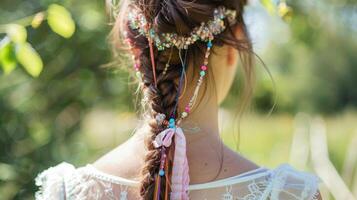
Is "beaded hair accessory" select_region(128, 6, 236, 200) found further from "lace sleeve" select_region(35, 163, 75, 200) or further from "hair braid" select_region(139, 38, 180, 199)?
"lace sleeve" select_region(35, 163, 75, 200)

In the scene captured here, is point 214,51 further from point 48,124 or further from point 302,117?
point 302,117

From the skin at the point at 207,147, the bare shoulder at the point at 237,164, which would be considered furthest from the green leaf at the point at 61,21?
the bare shoulder at the point at 237,164

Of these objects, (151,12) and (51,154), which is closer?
(151,12)

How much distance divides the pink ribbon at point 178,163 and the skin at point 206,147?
32mm

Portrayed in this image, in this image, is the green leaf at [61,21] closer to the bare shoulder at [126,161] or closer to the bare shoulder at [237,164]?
the bare shoulder at [126,161]

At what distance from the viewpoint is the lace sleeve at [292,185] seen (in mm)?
1497

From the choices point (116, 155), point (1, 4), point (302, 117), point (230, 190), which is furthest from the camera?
point (302, 117)

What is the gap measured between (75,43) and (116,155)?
1280 mm

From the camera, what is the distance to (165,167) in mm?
1527

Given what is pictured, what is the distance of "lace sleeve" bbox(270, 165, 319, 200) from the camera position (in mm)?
1497

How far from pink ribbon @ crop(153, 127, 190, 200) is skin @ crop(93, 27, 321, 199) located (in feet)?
0.10

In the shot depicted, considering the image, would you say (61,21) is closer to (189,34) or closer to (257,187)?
(189,34)

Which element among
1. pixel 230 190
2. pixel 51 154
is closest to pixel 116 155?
pixel 230 190

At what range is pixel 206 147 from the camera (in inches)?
61.7
